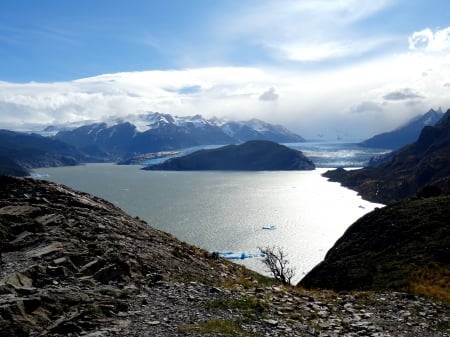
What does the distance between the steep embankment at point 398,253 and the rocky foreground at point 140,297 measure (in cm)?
653

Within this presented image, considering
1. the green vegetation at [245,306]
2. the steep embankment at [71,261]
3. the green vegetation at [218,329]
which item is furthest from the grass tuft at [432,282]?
the green vegetation at [218,329]

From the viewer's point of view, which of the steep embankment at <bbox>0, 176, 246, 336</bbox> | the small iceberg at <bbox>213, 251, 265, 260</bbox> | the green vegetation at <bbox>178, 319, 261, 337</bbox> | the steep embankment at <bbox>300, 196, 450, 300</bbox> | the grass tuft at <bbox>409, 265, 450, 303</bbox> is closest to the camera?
the green vegetation at <bbox>178, 319, 261, 337</bbox>

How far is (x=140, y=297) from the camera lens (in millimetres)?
19766

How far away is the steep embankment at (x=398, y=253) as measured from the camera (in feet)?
103

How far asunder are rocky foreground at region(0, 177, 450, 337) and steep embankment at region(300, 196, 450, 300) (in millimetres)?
6529

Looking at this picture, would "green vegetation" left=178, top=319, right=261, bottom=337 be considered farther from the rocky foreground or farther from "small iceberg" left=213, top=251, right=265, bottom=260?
"small iceberg" left=213, top=251, right=265, bottom=260

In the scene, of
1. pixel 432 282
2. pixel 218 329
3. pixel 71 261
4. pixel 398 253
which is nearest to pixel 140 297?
pixel 218 329

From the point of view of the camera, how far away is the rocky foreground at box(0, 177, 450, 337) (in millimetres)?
16500

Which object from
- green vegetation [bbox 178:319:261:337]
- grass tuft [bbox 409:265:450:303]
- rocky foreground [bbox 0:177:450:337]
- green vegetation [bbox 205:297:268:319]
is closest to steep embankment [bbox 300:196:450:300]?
grass tuft [bbox 409:265:450:303]

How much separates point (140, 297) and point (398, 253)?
2826 cm

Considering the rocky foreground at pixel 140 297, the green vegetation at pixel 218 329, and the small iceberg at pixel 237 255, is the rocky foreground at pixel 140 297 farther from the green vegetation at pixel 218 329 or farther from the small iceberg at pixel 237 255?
the small iceberg at pixel 237 255

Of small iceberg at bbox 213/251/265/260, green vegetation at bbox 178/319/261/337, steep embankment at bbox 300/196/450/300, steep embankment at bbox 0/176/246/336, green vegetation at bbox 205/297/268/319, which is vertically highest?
steep embankment at bbox 0/176/246/336

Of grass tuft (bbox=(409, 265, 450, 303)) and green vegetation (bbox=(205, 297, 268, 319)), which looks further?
grass tuft (bbox=(409, 265, 450, 303))

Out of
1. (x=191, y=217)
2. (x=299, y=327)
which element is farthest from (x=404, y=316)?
(x=191, y=217)
